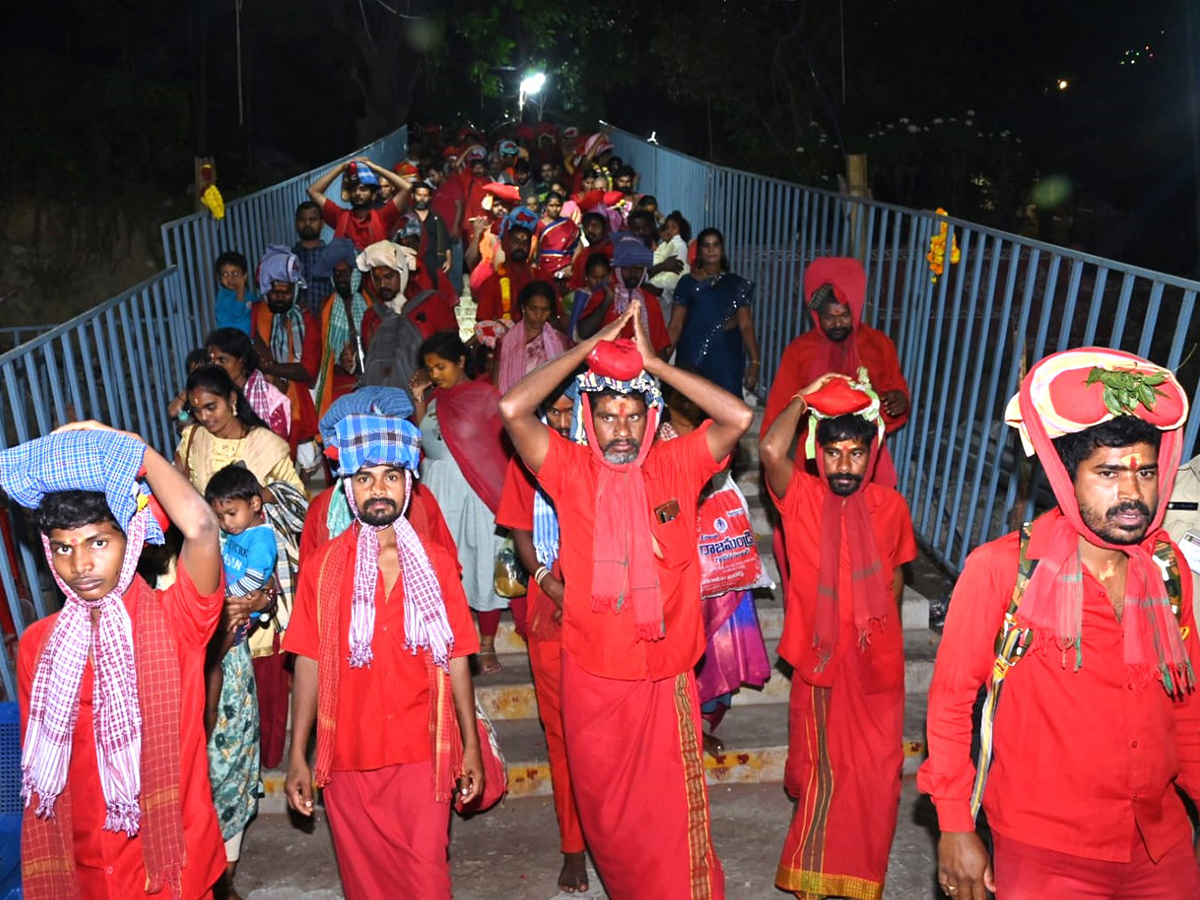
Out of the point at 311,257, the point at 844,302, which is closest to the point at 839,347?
the point at 844,302

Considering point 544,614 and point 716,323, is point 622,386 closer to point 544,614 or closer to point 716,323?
point 544,614

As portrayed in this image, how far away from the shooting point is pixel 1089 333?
19.2 ft

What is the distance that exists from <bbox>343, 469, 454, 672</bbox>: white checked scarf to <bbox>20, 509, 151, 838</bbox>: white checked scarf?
2.66 feet

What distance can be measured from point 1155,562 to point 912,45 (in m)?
24.0

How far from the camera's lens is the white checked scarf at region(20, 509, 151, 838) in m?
3.44

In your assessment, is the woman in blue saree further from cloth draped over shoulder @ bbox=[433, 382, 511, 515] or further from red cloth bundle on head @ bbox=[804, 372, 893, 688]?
red cloth bundle on head @ bbox=[804, 372, 893, 688]

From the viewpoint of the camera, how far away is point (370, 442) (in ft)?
13.5

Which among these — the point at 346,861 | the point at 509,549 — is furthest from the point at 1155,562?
the point at 509,549

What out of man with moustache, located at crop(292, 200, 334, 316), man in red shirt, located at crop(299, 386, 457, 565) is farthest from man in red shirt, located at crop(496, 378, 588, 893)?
man with moustache, located at crop(292, 200, 334, 316)

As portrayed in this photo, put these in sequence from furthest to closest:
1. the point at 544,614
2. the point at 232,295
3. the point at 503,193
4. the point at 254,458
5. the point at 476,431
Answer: the point at 503,193, the point at 232,295, the point at 476,431, the point at 254,458, the point at 544,614

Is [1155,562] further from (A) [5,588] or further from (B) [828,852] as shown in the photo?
(A) [5,588]

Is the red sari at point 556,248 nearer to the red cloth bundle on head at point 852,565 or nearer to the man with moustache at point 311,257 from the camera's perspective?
the man with moustache at point 311,257

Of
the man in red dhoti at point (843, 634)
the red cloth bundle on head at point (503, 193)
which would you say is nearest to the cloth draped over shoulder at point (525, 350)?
the man in red dhoti at point (843, 634)

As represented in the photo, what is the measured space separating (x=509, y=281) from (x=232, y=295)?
2.69 metres
